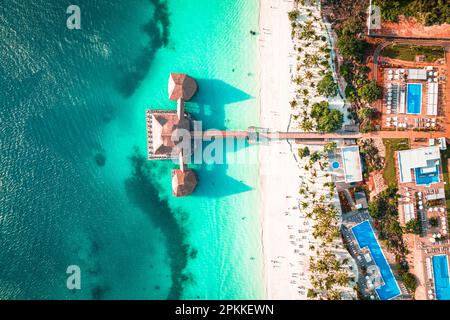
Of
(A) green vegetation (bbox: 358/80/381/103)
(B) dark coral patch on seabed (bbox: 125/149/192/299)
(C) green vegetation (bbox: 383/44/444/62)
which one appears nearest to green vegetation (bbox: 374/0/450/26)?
(C) green vegetation (bbox: 383/44/444/62)

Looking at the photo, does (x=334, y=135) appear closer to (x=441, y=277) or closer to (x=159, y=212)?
(x=441, y=277)

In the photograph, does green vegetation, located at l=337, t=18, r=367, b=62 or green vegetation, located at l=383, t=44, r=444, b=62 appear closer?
green vegetation, located at l=337, t=18, r=367, b=62

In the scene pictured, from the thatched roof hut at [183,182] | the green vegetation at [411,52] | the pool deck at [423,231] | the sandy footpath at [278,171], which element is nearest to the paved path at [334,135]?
the pool deck at [423,231]

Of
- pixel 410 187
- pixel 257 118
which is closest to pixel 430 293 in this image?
pixel 410 187

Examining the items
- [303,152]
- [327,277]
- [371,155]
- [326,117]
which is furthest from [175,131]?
[327,277]

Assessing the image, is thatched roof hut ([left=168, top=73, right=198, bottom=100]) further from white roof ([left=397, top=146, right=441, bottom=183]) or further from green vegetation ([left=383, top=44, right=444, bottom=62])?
white roof ([left=397, top=146, right=441, bottom=183])

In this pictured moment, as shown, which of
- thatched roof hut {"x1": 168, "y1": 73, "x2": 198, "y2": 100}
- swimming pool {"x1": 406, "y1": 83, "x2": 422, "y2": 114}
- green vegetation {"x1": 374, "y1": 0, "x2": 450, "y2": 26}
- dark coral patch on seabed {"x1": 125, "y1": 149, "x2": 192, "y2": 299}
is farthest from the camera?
dark coral patch on seabed {"x1": 125, "y1": 149, "x2": 192, "y2": 299}

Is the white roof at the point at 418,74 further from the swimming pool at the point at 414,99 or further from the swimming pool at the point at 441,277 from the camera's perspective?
the swimming pool at the point at 441,277
